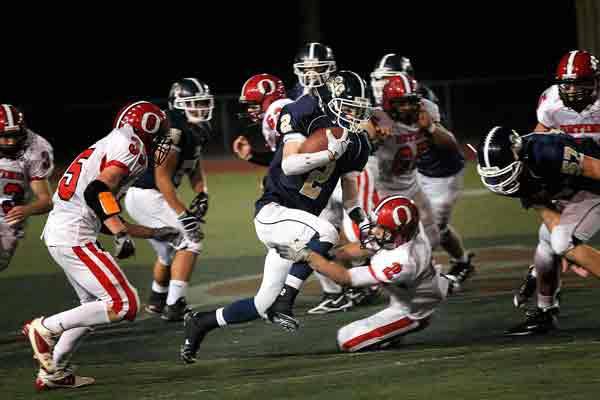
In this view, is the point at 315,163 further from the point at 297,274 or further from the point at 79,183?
the point at 79,183

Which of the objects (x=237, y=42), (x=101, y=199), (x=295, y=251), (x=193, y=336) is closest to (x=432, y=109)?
(x=295, y=251)

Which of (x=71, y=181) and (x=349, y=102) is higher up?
(x=349, y=102)

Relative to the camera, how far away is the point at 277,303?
6875 millimetres

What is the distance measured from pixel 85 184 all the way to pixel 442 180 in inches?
146

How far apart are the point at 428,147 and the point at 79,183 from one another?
126 inches

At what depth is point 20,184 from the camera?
8164 mm

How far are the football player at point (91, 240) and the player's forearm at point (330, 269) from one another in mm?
1082

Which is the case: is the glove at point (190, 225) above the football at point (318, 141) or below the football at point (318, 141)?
below

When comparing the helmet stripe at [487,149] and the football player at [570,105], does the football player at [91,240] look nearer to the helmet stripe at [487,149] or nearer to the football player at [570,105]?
the helmet stripe at [487,149]

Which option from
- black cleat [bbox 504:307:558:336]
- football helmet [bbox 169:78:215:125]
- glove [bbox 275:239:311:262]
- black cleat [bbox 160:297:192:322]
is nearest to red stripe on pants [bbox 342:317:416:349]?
glove [bbox 275:239:311:262]

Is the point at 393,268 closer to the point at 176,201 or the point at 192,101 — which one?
the point at 176,201

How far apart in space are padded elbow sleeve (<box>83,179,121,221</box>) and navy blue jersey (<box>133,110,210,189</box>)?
220cm

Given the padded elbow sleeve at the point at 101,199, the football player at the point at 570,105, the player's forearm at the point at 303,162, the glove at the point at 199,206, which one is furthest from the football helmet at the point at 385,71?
the padded elbow sleeve at the point at 101,199

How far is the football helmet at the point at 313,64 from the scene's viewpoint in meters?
9.59
